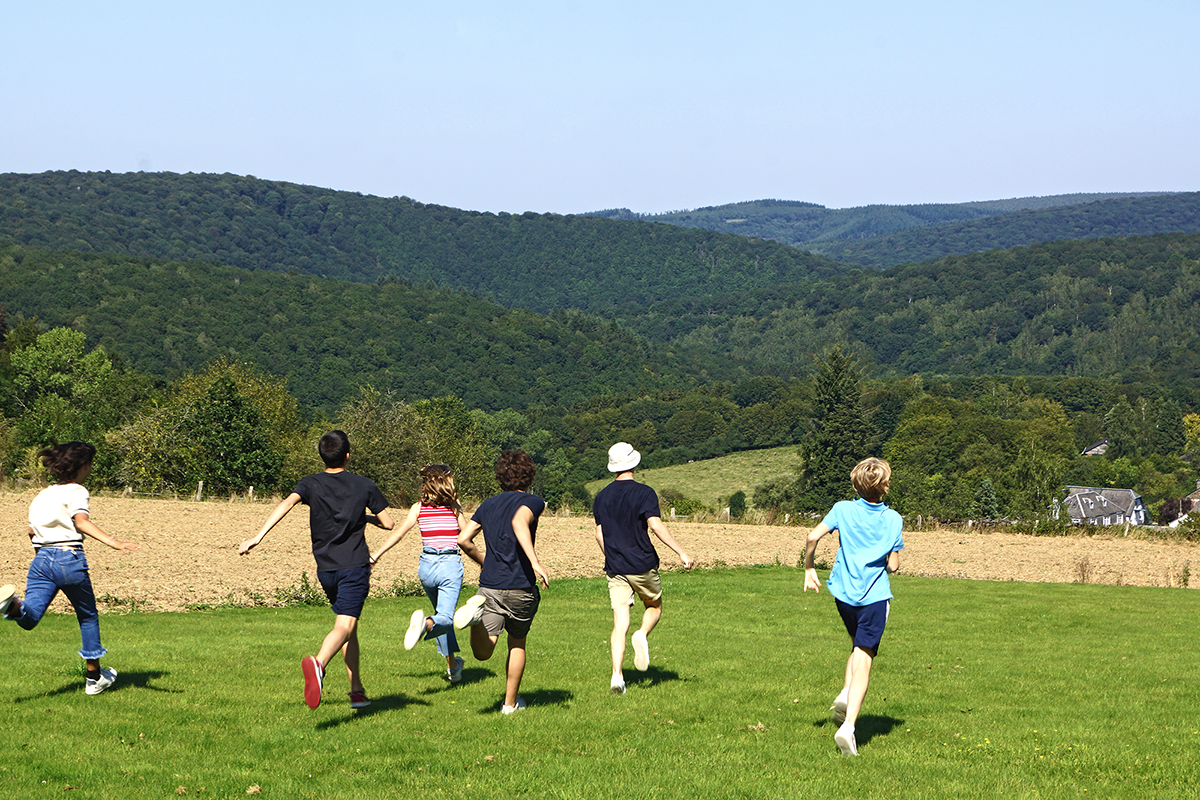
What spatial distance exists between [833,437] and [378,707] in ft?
287

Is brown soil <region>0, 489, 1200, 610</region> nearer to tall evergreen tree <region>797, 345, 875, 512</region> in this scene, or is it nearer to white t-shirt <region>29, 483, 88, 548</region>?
white t-shirt <region>29, 483, 88, 548</region>

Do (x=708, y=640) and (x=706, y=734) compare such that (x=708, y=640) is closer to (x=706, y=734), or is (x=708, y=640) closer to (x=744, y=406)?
(x=706, y=734)

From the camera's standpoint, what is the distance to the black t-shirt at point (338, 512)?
7883mm

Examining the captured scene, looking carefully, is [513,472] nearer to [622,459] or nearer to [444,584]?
[622,459]

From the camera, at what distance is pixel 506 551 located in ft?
26.8

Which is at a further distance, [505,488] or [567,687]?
[567,687]

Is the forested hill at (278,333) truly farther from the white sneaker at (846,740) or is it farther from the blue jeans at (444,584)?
the white sneaker at (846,740)

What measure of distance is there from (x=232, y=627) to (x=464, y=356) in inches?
6931

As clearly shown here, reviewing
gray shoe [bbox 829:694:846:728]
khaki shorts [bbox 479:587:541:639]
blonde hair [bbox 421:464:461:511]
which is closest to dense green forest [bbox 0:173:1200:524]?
blonde hair [bbox 421:464:461:511]

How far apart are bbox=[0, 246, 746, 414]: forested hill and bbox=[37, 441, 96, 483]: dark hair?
137 metres

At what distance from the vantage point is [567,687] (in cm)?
938

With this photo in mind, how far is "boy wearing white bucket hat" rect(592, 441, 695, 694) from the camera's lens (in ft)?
30.0

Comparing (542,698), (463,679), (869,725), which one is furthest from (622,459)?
(869,725)

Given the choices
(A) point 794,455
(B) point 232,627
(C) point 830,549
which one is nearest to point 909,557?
(C) point 830,549
